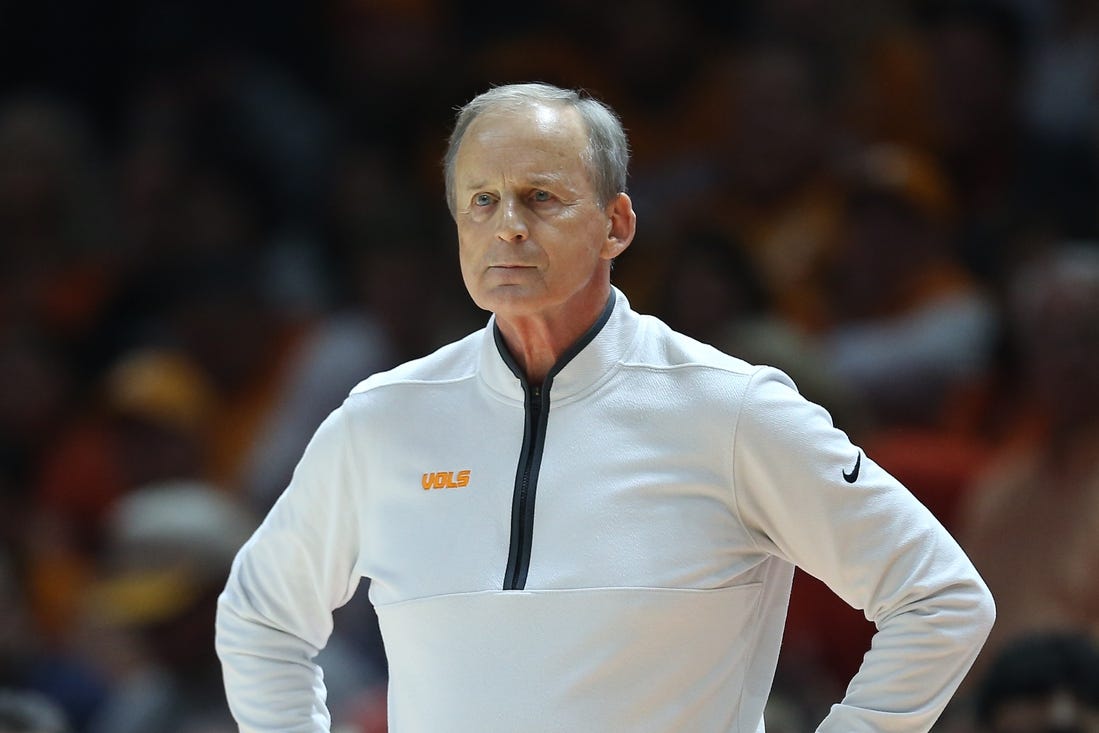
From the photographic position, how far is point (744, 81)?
21.1ft

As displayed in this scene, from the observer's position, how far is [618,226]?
279 centimetres

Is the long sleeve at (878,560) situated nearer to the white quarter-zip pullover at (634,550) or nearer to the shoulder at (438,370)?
the white quarter-zip pullover at (634,550)

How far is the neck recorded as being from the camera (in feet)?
9.10

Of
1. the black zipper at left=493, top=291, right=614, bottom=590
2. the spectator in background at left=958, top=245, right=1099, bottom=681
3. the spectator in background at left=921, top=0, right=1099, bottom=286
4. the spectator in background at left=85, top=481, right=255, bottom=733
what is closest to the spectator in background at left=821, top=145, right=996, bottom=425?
the spectator in background at left=921, top=0, right=1099, bottom=286

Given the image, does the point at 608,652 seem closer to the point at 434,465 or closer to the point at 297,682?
the point at 434,465

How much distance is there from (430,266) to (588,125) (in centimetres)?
383

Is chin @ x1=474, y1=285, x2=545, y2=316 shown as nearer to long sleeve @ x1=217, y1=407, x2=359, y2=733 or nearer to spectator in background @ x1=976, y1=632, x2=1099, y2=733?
long sleeve @ x1=217, y1=407, x2=359, y2=733

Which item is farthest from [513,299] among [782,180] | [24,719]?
[782,180]

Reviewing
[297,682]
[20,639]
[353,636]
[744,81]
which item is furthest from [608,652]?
[744,81]

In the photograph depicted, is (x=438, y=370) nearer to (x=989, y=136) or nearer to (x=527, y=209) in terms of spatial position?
(x=527, y=209)

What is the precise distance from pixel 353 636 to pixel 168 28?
3609 mm

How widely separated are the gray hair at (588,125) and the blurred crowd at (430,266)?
4.50 feet

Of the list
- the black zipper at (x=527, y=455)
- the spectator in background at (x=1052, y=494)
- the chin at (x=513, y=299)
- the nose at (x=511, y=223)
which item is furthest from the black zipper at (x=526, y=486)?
the spectator in background at (x=1052, y=494)

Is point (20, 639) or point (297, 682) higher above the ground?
point (297, 682)
